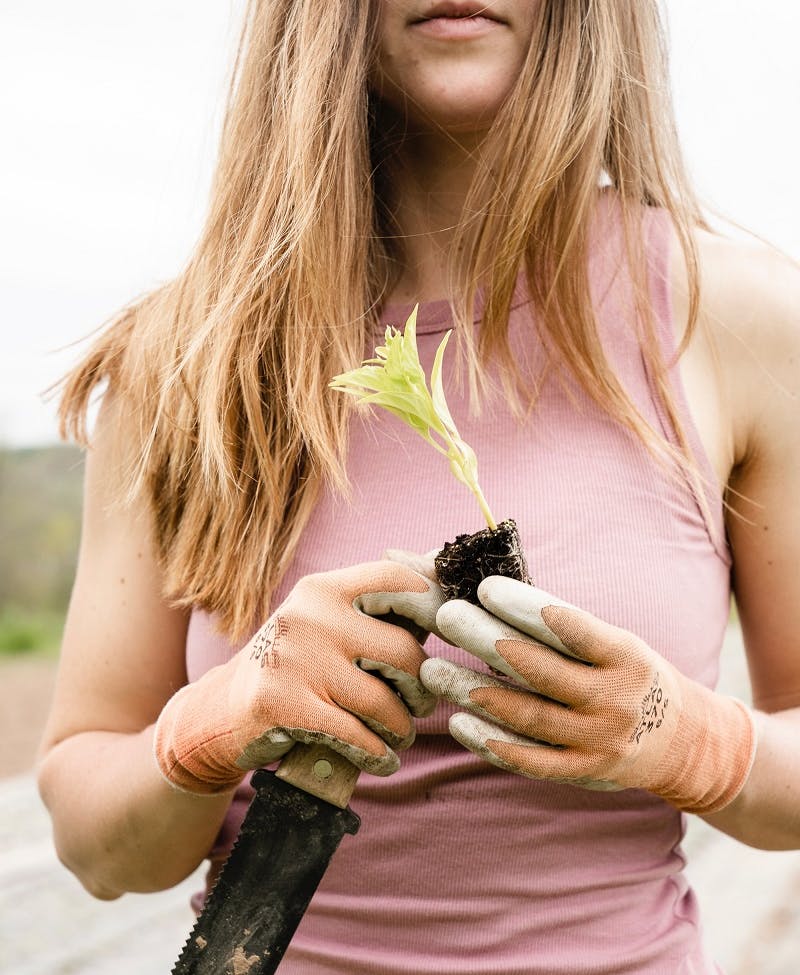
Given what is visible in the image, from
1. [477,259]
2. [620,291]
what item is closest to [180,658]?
[477,259]

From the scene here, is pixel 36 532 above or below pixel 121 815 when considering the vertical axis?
below

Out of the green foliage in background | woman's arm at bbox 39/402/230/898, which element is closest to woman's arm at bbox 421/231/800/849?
woman's arm at bbox 39/402/230/898

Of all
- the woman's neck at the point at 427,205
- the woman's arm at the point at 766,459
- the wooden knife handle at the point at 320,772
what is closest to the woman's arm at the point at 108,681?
the wooden knife handle at the point at 320,772

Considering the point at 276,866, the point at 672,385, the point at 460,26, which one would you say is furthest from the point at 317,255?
the point at 276,866

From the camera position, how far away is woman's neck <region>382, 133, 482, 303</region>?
2.06m

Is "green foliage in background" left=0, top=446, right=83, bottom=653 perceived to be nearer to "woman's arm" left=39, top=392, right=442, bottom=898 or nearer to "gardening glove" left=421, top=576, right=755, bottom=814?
"woman's arm" left=39, top=392, right=442, bottom=898

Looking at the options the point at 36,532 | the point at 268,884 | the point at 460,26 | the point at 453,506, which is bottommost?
the point at 36,532

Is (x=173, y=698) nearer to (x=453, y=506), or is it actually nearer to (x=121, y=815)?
(x=121, y=815)

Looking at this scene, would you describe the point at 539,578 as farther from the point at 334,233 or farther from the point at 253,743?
the point at 334,233

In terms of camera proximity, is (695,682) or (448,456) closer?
(448,456)

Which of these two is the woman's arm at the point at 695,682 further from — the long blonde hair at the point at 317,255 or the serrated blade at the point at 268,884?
the serrated blade at the point at 268,884

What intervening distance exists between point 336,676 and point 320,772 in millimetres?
149

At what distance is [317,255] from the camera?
6.31 ft

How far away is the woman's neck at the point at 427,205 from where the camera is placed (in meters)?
2.06
